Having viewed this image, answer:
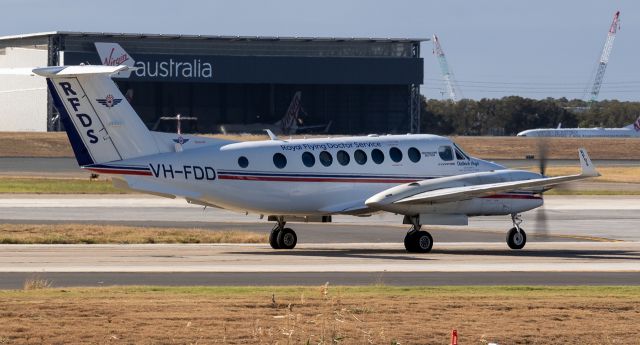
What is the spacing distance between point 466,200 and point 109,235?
11.1m

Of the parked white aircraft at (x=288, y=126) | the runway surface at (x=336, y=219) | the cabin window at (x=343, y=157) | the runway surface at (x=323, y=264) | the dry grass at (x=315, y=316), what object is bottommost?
the dry grass at (x=315, y=316)

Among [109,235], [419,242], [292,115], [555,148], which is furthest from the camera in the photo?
[292,115]

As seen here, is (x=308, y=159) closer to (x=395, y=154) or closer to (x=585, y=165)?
(x=395, y=154)

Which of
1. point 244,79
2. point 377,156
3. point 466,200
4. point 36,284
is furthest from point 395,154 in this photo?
point 244,79

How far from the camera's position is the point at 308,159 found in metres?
34.8

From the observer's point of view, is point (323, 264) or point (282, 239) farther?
point (282, 239)

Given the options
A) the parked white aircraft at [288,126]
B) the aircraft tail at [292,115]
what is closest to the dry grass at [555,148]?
the parked white aircraft at [288,126]

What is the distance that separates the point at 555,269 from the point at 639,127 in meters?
138

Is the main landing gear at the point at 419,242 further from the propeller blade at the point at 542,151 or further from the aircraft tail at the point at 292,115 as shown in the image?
the aircraft tail at the point at 292,115

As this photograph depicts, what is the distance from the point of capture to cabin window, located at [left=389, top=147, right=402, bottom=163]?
3566 cm

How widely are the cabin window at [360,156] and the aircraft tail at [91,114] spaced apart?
6165 millimetres

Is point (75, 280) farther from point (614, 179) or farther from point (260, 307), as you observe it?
point (614, 179)

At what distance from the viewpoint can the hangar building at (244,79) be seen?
128m

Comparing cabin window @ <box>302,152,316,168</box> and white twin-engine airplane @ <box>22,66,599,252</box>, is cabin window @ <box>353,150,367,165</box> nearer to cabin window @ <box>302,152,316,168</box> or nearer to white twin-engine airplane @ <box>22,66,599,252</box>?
white twin-engine airplane @ <box>22,66,599,252</box>
